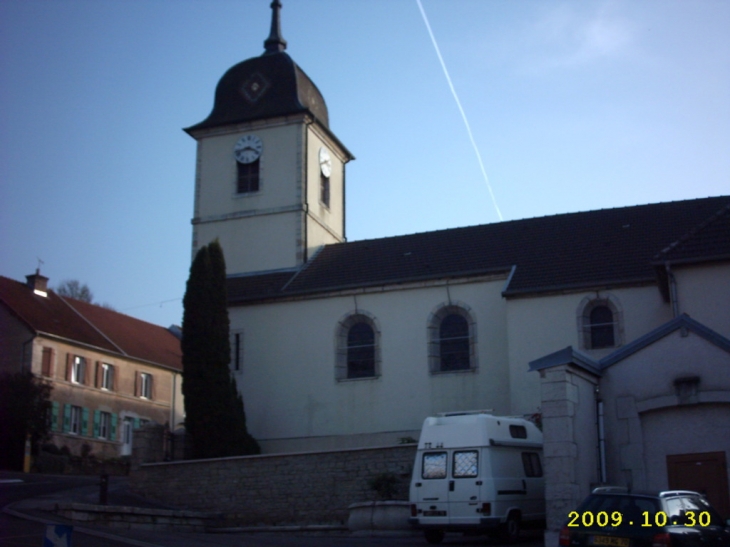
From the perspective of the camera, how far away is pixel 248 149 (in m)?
34.5

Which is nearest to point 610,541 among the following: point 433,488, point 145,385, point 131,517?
point 433,488

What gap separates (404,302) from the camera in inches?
1155

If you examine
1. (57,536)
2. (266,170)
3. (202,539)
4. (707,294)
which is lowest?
(202,539)

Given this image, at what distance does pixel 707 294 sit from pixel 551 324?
18.4 ft

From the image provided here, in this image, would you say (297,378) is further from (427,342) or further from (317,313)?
(427,342)

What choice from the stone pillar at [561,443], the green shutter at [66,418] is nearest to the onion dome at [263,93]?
the green shutter at [66,418]

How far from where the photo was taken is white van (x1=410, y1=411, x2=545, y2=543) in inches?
669

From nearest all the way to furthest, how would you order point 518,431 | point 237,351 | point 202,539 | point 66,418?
point 202,539
point 518,431
point 237,351
point 66,418

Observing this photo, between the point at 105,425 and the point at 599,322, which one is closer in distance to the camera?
the point at 599,322

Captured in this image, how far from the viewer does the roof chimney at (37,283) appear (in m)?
43.8

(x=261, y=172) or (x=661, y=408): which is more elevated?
(x=261, y=172)

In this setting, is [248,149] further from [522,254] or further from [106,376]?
[106,376]

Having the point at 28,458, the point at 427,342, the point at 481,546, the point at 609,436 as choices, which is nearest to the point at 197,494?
the point at 427,342

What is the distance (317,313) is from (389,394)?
3.86 metres
